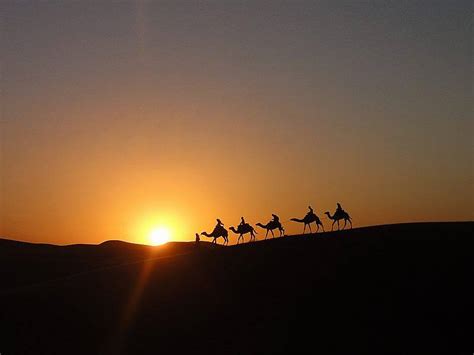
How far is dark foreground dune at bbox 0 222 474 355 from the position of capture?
18281 millimetres

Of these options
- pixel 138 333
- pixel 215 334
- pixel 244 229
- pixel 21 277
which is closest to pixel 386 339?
pixel 215 334

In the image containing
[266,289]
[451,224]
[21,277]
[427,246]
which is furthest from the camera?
[21,277]

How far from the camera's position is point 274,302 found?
20.8m

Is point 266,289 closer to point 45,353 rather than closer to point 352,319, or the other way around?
point 352,319

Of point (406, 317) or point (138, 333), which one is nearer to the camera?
point (406, 317)

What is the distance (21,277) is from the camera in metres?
37.2

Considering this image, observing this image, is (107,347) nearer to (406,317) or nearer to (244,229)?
(406,317)

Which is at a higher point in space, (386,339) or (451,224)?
(451,224)

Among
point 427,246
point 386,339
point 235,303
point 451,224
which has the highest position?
point 451,224

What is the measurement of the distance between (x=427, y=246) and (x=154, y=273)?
11.0 m

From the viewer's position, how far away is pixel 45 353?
19.5 metres

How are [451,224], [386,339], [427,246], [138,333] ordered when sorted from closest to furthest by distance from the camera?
1. [386,339]
2. [138,333]
3. [427,246]
4. [451,224]

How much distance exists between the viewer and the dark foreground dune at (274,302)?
18281mm

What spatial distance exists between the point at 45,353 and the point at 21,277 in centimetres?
1896
